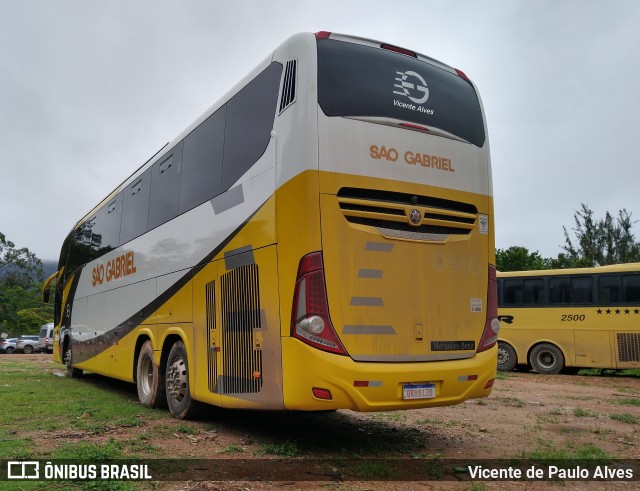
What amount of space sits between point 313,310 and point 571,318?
13.3 m

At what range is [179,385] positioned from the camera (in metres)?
8.12

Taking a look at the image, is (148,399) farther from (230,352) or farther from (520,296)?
(520,296)

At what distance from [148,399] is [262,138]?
5245mm

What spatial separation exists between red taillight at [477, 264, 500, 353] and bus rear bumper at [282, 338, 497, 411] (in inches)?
34.4

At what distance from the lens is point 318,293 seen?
5.52 m

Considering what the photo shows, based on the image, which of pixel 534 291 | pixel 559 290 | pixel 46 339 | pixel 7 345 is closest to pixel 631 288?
pixel 559 290

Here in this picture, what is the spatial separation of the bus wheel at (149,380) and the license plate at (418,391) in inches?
180

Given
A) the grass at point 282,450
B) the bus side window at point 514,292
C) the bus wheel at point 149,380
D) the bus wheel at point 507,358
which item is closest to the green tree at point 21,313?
the bus wheel at point 507,358

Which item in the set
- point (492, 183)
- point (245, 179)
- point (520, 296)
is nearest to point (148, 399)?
point (245, 179)

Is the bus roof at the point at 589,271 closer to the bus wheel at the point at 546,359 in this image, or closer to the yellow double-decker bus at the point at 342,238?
the bus wheel at the point at 546,359

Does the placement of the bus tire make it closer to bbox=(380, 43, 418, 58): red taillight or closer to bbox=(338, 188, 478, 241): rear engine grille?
bbox=(338, 188, 478, 241): rear engine grille

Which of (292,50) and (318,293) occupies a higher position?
(292,50)

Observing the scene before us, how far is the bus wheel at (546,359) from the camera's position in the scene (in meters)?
16.7

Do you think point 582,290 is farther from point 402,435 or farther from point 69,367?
point 69,367
